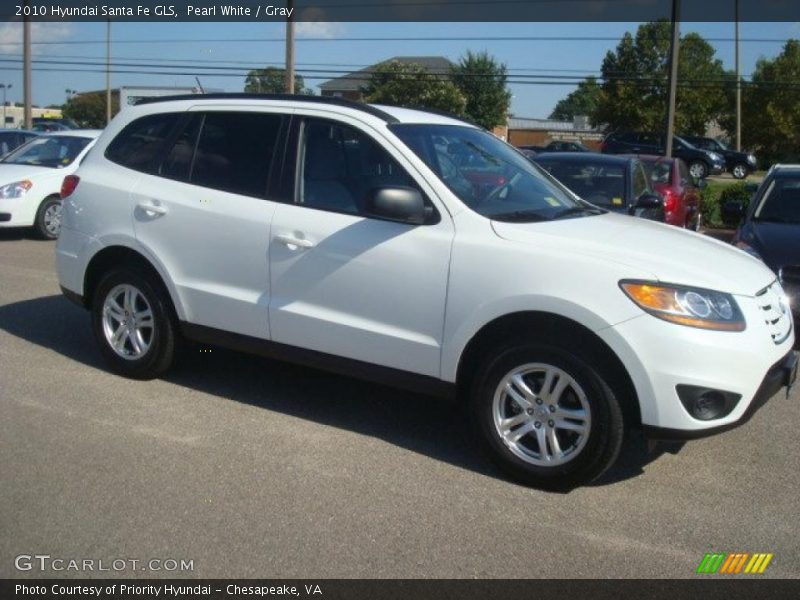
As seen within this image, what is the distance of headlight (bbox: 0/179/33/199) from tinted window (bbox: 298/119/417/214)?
8.96 m

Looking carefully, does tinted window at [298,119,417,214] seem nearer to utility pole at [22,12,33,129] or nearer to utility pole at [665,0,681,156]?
utility pole at [665,0,681,156]

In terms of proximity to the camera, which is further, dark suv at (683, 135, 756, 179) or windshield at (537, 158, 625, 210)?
dark suv at (683, 135, 756, 179)

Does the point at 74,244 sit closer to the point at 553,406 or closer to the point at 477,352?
the point at 477,352

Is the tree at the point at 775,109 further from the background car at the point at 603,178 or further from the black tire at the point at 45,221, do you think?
the black tire at the point at 45,221

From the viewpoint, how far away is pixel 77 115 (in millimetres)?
→ 91125

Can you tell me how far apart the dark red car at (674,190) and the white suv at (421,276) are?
21.5 ft

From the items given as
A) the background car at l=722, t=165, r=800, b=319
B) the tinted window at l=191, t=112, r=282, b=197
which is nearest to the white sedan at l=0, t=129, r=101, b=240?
the tinted window at l=191, t=112, r=282, b=197

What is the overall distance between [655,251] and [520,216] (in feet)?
2.52

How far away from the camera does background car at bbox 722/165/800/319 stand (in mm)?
7180

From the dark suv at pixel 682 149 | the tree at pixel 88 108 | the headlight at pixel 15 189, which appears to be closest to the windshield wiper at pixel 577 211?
the headlight at pixel 15 189

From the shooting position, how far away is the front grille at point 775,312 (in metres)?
4.47

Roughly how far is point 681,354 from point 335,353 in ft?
6.44

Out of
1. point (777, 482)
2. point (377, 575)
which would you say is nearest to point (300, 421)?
point (377, 575)

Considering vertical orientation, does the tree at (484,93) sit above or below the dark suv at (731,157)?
above
